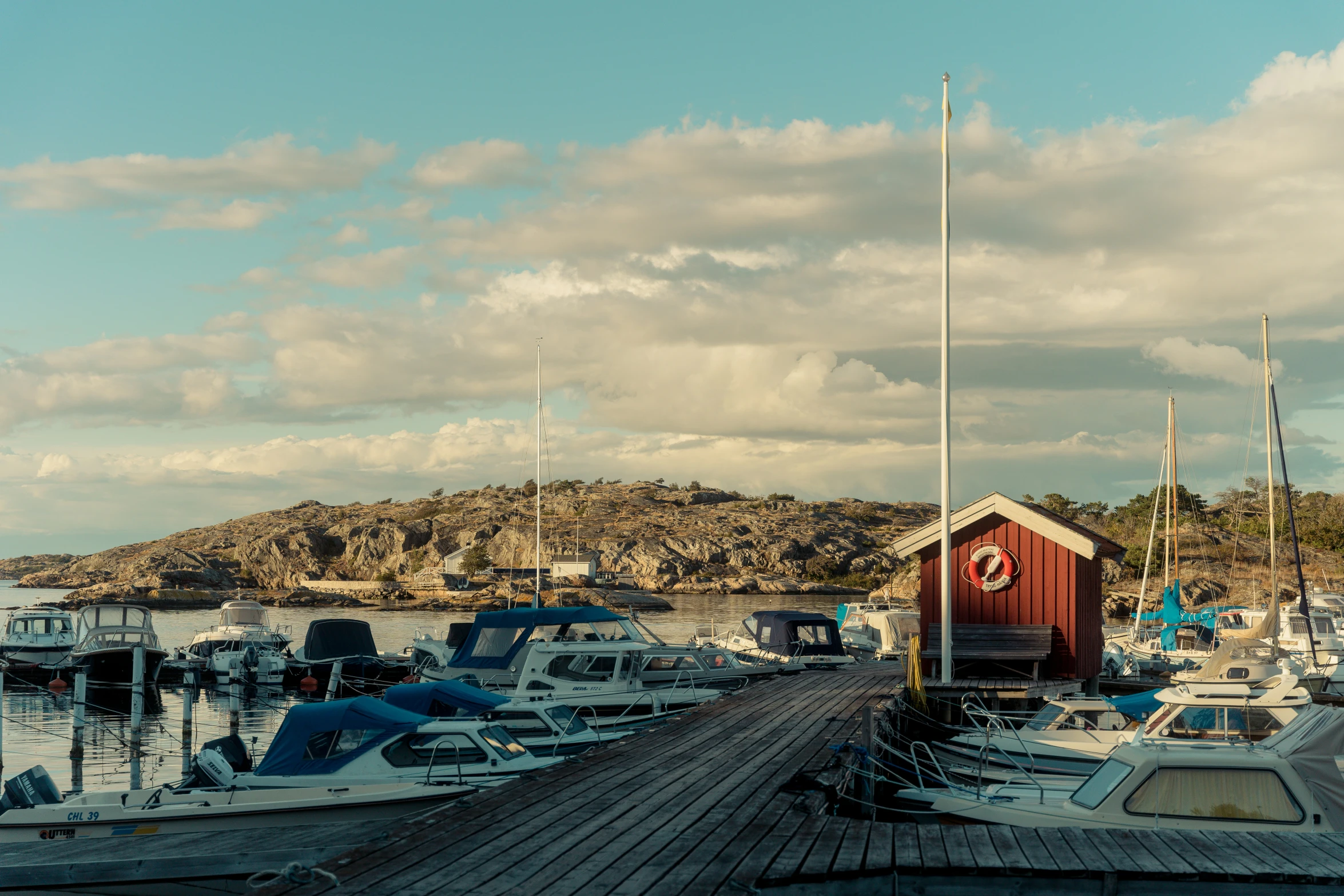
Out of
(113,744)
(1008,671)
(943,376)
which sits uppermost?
(943,376)

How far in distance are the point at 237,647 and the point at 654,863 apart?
41.7 meters

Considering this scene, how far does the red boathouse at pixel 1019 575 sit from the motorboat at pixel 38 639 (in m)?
33.9

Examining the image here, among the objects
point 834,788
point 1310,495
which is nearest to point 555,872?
point 834,788

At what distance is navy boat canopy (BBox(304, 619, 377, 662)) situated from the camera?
39.5m

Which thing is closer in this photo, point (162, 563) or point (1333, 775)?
point (1333, 775)

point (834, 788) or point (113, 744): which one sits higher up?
point (834, 788)

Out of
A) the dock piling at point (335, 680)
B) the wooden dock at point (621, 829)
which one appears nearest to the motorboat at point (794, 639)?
the dock piling at point (335, 680)

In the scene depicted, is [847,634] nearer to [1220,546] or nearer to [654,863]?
[654,863]

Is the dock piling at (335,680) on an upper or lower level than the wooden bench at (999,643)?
lower

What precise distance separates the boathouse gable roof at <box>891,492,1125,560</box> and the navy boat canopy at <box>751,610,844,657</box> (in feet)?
30.9

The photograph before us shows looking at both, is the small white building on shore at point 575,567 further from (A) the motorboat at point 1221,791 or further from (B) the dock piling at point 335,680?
(A) the motorboat at point 1221,791

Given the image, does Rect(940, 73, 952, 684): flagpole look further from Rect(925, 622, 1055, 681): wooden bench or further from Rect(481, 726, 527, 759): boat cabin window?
Rect(481, 726, 527, 759): boat cabin window

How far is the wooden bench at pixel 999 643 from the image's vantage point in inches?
980

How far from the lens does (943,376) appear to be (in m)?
23.7
